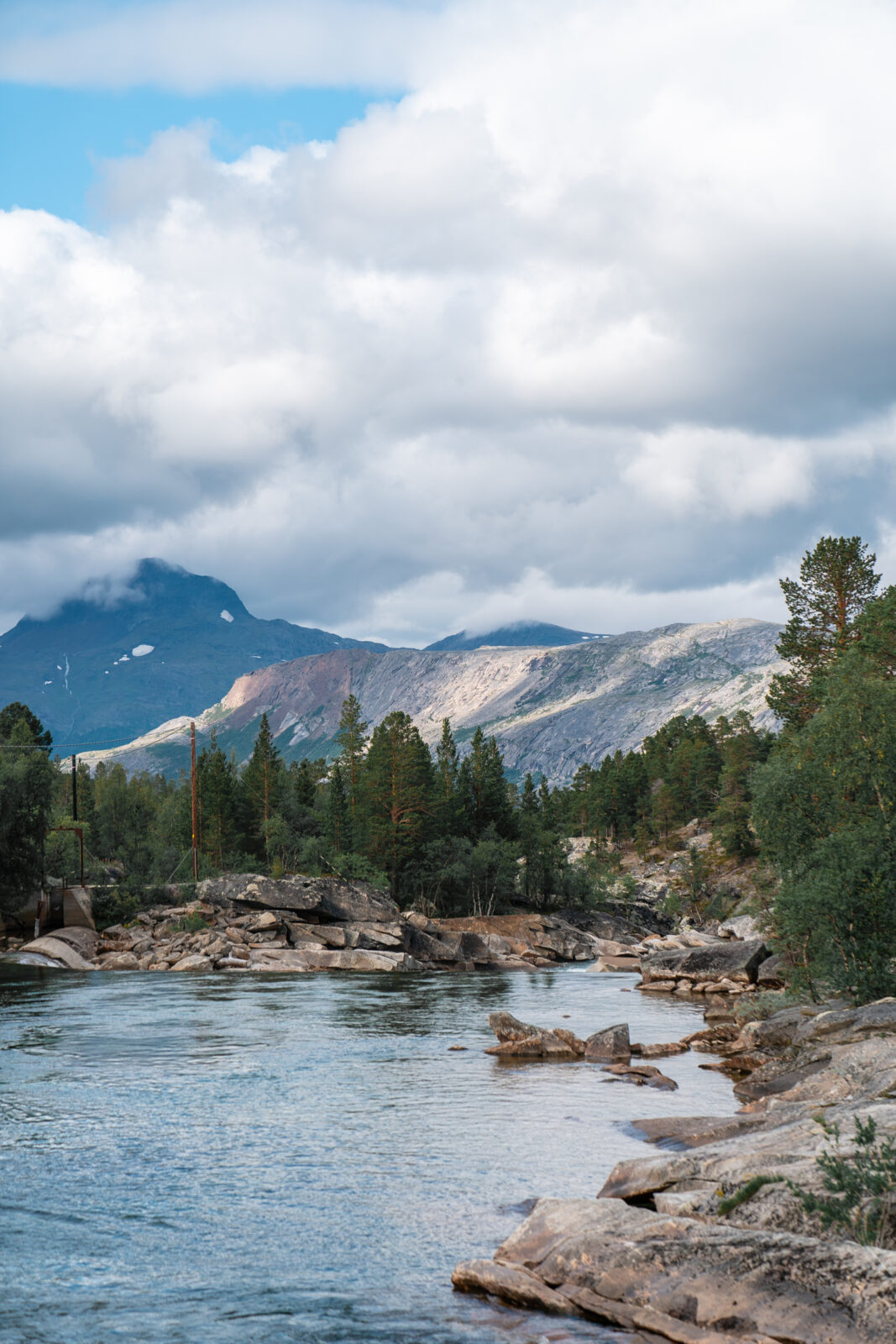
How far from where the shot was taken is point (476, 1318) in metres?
12.7

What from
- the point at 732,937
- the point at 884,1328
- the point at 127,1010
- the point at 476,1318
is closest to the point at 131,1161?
the point at 476,1318

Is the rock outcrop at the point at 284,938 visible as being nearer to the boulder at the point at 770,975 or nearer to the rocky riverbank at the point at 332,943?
the rocky riverbank at the point at 332,943

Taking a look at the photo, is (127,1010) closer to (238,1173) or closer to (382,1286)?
(238,1173)

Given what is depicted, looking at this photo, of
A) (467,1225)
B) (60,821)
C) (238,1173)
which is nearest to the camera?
(467,1225)

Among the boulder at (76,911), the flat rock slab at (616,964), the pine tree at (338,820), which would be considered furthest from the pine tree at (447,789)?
the boulder at (76,911)

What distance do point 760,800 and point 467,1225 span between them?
27.5 meters

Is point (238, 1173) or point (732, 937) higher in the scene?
point (238, 1173)

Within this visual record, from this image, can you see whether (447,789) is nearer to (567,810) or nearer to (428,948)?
(428,948)

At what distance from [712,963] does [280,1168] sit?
47881mm

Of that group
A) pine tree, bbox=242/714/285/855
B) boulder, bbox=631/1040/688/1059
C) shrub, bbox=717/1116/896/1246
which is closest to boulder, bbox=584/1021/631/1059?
boulder, bbox=631/1040/688/1059

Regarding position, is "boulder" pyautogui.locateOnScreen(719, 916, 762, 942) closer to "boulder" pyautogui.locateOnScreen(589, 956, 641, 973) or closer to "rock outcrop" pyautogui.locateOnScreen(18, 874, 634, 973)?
"boulder" pyautogui.locateOnScreen(589, 956, 641, 973)

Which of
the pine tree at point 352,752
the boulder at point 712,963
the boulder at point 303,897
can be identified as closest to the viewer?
the boulder at point 712,963

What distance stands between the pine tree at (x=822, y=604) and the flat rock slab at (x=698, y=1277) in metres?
53.8

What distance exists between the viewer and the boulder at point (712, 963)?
60.3m
